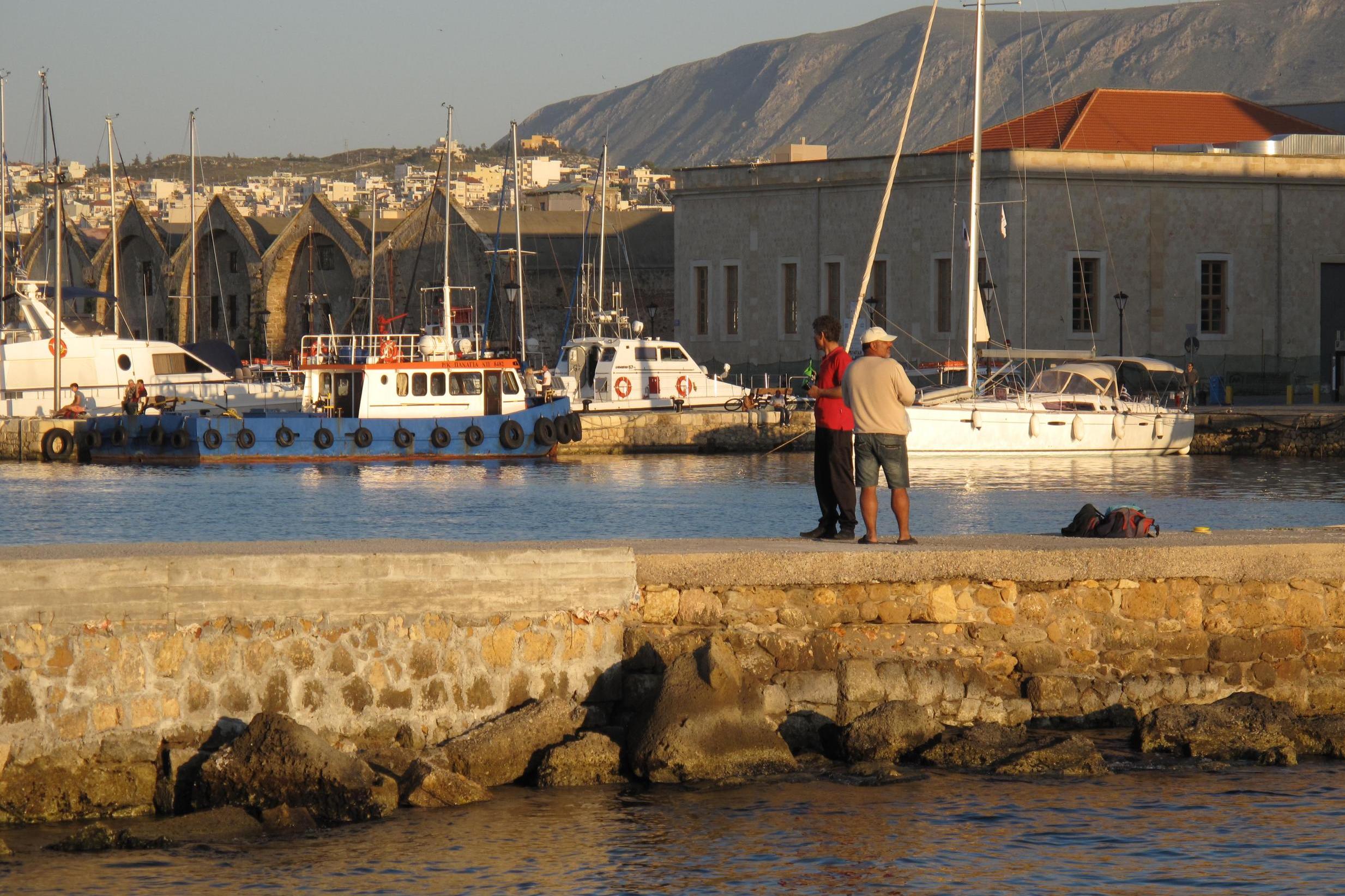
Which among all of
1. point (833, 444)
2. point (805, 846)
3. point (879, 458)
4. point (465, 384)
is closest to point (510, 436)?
point (465, 384)

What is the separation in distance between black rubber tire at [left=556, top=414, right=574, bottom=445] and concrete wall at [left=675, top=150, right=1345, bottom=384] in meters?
12.1

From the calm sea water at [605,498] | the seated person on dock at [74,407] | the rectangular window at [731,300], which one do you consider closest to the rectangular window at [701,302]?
the rectangular window at [731,300]

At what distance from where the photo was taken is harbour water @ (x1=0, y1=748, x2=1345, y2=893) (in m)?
7.89

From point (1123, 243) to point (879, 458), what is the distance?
37417 millimetres

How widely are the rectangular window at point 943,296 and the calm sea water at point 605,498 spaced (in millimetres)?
10706

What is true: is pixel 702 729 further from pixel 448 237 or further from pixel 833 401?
pixel 448 237

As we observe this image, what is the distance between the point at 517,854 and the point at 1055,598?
Answer: 3393 millimetres

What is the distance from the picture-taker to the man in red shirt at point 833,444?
1095 centimetres

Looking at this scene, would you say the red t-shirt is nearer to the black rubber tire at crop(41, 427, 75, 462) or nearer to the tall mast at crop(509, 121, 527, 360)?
the black rubber tire at crop(41, 427, 75, 462)

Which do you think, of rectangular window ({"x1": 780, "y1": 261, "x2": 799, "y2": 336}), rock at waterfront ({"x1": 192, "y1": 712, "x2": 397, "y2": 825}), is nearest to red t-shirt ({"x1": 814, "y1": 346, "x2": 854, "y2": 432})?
rock at waterfront ({"x1": 192, "y1": 712, "x2": 397, "y2": 825})

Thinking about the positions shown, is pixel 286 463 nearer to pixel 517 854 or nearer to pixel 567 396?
pixel 567 396

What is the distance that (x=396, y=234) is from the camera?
5666 centimetres

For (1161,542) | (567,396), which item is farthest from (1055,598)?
(567,396)

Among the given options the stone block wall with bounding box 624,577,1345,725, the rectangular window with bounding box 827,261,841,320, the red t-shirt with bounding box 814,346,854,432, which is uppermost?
the rectangular window with bounding box 827,261,841,320
